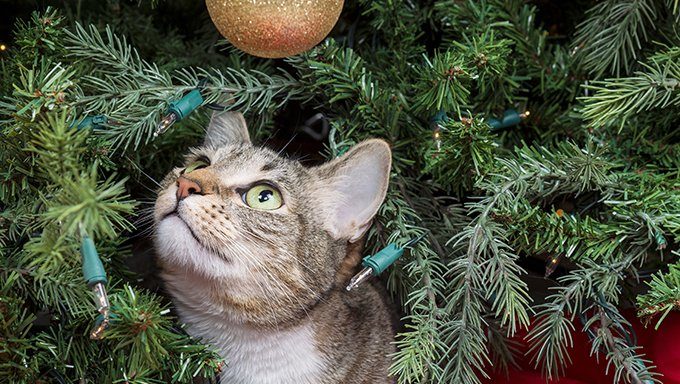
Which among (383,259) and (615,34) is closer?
(383,259)

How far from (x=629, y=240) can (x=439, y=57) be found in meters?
0.38

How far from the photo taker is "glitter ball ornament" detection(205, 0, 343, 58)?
94cm

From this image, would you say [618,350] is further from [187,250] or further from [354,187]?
[187,250]

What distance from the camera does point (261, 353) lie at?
3.76 feet

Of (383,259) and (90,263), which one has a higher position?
(90,263)

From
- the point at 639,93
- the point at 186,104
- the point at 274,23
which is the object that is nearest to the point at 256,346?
the point at 186,104

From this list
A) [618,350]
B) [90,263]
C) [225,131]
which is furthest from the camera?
[225,131]

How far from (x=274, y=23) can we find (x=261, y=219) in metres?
0.31

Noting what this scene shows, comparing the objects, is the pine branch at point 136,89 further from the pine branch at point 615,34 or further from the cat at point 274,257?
the pine branch at point 615,34

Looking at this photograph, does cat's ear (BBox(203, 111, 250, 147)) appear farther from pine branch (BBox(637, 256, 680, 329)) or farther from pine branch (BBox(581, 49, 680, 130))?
pine branch (BBox(637, 256, 680, 329))

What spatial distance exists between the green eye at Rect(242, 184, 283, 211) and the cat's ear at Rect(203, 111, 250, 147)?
15 centimetres

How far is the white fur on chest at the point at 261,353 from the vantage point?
1.14 meters

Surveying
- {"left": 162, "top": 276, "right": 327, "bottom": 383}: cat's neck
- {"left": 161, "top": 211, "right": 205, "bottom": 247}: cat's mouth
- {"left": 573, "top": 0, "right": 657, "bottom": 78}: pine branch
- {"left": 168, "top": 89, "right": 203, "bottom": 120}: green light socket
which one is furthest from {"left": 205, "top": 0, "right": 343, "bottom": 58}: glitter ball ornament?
{"left": 573, "top": 0, "right": 657, "bottom": 78}: pine branch

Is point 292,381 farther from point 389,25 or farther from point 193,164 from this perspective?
point 389,25
